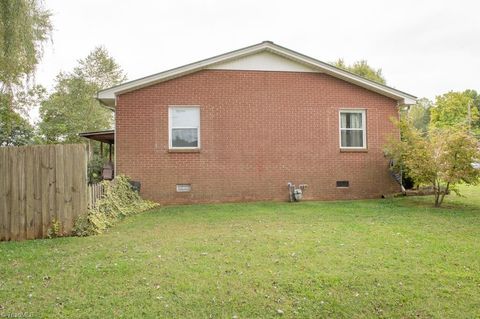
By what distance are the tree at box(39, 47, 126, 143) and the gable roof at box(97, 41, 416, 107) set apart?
56.4 ft

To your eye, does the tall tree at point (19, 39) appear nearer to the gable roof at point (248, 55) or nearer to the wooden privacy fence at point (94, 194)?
the gable roof at point (248, 55)

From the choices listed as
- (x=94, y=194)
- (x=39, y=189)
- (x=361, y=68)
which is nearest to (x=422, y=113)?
(x=361, y=68)

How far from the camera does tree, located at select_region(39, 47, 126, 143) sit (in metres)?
27.4

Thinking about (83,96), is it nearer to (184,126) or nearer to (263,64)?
(184,126)

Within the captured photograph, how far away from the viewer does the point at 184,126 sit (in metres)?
11.3

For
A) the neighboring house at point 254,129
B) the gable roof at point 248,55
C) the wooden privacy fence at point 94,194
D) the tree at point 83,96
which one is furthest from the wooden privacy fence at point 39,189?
the tree at point 83,96

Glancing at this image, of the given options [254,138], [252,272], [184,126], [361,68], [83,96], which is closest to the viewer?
[252,272]

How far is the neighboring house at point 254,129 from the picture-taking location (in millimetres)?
11016

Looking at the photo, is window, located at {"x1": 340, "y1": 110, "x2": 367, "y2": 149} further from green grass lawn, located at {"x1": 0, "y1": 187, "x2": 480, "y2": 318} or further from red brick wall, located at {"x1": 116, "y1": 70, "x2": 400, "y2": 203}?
green grass lawn, located at {"x1": 0, "y1": 187, "x2": 480, "y2": 318}

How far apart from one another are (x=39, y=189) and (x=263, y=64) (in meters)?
7.94

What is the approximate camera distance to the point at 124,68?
36.1 meters

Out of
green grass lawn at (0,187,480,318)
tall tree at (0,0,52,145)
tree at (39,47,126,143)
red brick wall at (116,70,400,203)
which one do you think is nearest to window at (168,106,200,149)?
red brick wall at (116,70,400,203)

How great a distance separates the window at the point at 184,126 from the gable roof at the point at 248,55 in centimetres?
112

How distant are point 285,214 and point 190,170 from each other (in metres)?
3.81
